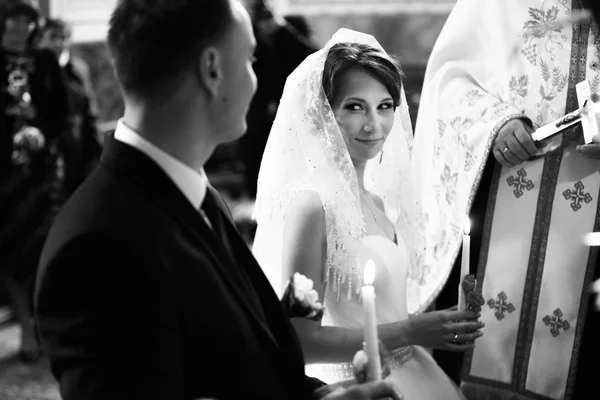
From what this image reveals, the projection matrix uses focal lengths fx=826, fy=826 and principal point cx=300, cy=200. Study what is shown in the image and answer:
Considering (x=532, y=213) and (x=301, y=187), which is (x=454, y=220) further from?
(x=301, y=187)

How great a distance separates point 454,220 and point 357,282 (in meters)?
0.42

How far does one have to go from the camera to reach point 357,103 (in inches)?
77.8

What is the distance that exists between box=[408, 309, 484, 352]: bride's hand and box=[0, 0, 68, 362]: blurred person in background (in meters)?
3.38

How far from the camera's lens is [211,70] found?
1214mm

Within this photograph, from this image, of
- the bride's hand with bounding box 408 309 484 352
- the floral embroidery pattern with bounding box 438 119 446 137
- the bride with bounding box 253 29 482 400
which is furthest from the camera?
the floral embroidery pattern with bounding box 438 119 446 137

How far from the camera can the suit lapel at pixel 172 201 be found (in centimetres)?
120

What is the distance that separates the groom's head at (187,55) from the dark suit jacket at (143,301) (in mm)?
109

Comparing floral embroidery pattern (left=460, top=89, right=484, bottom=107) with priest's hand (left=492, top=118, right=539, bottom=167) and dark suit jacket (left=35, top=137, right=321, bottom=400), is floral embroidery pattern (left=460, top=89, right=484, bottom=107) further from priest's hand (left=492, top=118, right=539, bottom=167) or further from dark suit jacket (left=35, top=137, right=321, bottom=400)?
dark suit jacket (left=35, top=137, right=321, bottom=400)

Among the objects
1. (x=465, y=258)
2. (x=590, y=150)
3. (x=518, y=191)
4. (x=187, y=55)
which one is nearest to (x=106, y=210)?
(x=187, y=55)

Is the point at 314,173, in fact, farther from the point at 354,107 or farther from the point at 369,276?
the point at 369,276

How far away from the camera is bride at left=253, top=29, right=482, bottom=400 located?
1.89m

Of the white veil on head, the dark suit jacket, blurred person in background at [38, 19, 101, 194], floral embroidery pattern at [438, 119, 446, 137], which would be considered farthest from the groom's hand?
blurred person in background at [38, 19, 101, 194]

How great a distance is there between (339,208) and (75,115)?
11.5 ft

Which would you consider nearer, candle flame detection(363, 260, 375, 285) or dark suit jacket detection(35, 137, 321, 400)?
dark suit jacket detection(35, 137, 321, 400)
